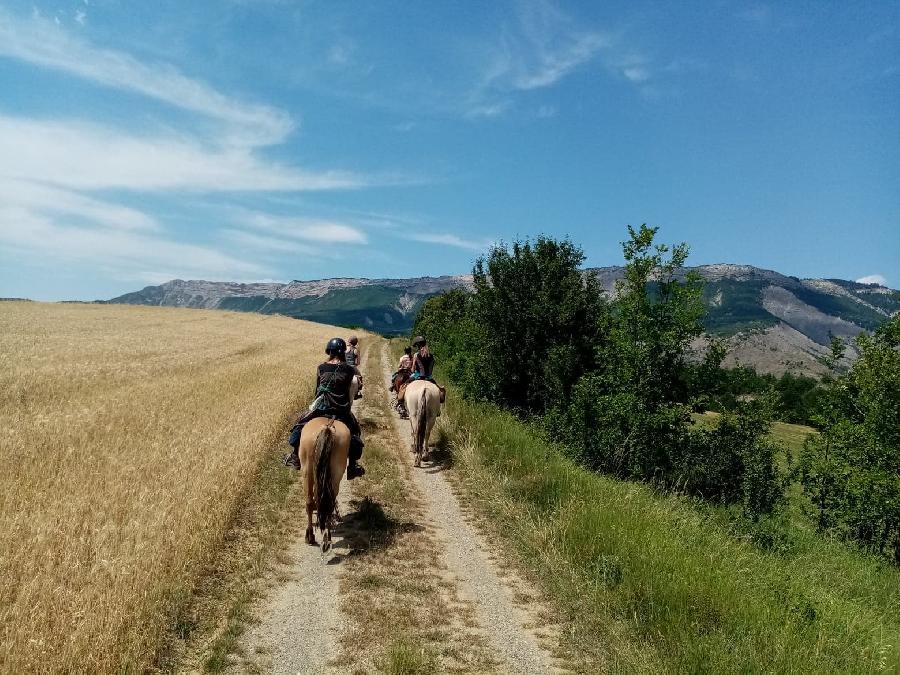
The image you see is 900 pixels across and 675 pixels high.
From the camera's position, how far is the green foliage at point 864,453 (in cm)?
1352

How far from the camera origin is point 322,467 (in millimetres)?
6953

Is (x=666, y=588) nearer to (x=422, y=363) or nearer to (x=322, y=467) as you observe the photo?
(x=322, y=467)

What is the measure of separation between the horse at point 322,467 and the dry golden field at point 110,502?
1.20 m

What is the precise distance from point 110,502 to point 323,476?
2935 millimetres

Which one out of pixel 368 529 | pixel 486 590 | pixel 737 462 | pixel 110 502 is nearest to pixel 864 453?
pixel 737 462

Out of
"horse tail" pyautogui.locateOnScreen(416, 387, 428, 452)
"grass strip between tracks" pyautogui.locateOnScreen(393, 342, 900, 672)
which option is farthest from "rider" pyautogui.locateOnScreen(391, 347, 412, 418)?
"grass strip between tracks" pyautogui.locateOnScreen(393, 342, 900, 672)

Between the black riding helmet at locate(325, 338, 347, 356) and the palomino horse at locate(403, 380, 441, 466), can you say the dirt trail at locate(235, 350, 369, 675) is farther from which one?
the palomino horse at locate(403, 380, 441, 466)

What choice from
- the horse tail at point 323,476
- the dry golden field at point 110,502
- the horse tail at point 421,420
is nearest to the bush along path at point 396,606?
the horse tail at point 323,476

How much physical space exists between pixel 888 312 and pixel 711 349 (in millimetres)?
9900

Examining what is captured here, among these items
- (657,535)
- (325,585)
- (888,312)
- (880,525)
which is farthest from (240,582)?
(888,312)

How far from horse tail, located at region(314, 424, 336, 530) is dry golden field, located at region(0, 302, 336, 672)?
1.29m

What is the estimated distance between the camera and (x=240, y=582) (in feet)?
19.0

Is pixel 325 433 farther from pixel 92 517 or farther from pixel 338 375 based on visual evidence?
pixel 92 517

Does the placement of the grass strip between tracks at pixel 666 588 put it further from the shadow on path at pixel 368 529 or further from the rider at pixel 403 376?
the rider at pixel 403 376
